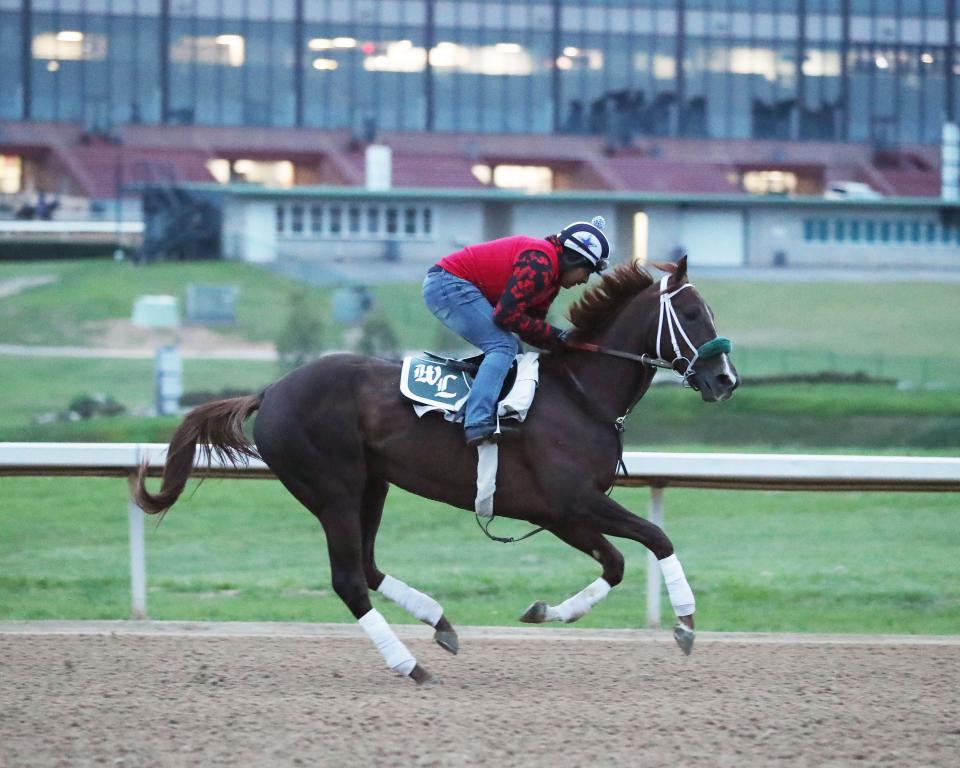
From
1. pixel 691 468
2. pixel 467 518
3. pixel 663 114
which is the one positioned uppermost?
pixel 663 114

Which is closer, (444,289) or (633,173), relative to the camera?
(444,289)

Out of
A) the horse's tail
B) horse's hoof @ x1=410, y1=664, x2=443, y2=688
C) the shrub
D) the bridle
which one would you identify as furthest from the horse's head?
the shrub

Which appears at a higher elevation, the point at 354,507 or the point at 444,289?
the point at 444,289

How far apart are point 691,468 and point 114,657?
3382 millimetres

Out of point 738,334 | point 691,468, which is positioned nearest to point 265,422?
point 691,468

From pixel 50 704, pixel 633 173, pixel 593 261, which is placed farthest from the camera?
pixel 633 173

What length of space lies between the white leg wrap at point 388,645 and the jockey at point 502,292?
935mm

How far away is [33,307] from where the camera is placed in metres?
31.7

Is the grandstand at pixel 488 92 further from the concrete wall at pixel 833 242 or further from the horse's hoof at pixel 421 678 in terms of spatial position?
the horse's hoof at pixel 421 678

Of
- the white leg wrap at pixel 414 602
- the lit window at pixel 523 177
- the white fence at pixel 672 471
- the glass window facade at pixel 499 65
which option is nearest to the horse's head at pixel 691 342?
the white fence at pixel 672 471

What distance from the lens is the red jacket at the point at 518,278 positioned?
705cm

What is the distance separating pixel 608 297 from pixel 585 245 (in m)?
0.38

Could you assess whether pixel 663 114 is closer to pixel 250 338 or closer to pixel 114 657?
pixel 250 338

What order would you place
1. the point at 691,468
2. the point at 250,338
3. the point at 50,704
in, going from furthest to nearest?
the point at 250,338, the point at 691,468, the point at 50,704
